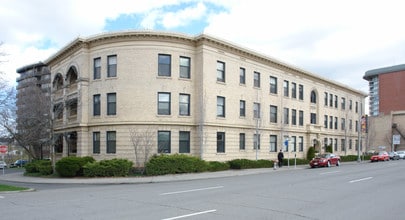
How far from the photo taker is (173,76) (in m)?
31.7

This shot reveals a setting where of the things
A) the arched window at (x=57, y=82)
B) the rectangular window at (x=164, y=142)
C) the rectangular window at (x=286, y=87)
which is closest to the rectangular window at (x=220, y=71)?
the rectangular window at (x=164, y=142)

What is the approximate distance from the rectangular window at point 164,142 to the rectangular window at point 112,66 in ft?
21.1

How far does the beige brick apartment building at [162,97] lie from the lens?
30.9m

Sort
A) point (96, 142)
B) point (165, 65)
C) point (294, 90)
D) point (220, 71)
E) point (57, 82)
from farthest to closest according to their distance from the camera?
point (294, 90)
point (57, 82)
point (220, 71)
point (96, 142)
point (165, 65)

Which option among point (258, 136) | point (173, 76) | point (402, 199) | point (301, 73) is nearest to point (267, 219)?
point (402, 199)

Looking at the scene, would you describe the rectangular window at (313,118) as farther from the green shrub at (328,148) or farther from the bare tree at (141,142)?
the bare tree at (141,142)

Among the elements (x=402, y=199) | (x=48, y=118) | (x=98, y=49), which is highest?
(x=98, y=49)

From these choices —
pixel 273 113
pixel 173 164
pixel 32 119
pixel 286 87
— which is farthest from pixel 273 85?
pixel 32 119

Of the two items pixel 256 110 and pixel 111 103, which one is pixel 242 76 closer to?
pixel 256 110

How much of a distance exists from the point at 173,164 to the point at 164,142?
10.8 feet

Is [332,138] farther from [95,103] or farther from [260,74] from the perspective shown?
[95,103]

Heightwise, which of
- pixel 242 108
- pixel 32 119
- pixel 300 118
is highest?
pixel 242 108

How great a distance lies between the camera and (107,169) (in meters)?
26.5

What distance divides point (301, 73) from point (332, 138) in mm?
13582
